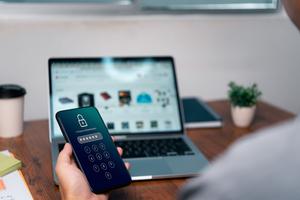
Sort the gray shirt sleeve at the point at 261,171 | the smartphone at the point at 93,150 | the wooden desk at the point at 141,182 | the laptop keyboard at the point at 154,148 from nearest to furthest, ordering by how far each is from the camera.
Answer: the gray shirt sleeve at the point at 261,171, the smartphone at the point at 93,150, the wooden desk at the point at 141,182, the laptop keyboard at the point at 154,148

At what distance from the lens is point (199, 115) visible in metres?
1.33

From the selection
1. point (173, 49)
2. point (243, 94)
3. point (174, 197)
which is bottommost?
point (174, 197)

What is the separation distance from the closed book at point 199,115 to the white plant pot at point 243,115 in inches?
2.0

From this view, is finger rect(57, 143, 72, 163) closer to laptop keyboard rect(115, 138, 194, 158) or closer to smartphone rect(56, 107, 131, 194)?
smartphone rect(56, 107, 131, 194)

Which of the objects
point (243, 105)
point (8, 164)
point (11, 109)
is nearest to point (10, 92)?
point (11, 109)

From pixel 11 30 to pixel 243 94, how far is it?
0.71m

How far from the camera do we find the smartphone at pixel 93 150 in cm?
81

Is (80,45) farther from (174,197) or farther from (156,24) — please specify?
(174,197)

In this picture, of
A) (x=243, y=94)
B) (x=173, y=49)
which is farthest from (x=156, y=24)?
(x=243, y=94)

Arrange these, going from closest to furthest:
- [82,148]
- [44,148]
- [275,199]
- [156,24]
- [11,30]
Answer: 1. [275,199]
2. [82,148]
3. [44,148]
4. [11,30]
5. [156,24]

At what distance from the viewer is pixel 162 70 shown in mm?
1248

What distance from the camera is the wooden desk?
0.91 meters

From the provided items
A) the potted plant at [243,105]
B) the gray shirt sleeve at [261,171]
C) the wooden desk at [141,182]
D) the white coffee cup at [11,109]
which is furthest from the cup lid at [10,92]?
the gray shirt sleeve at [261,171]

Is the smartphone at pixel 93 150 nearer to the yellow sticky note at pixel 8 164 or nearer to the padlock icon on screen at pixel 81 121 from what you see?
the padlock icon on screen at pixel 81 121
